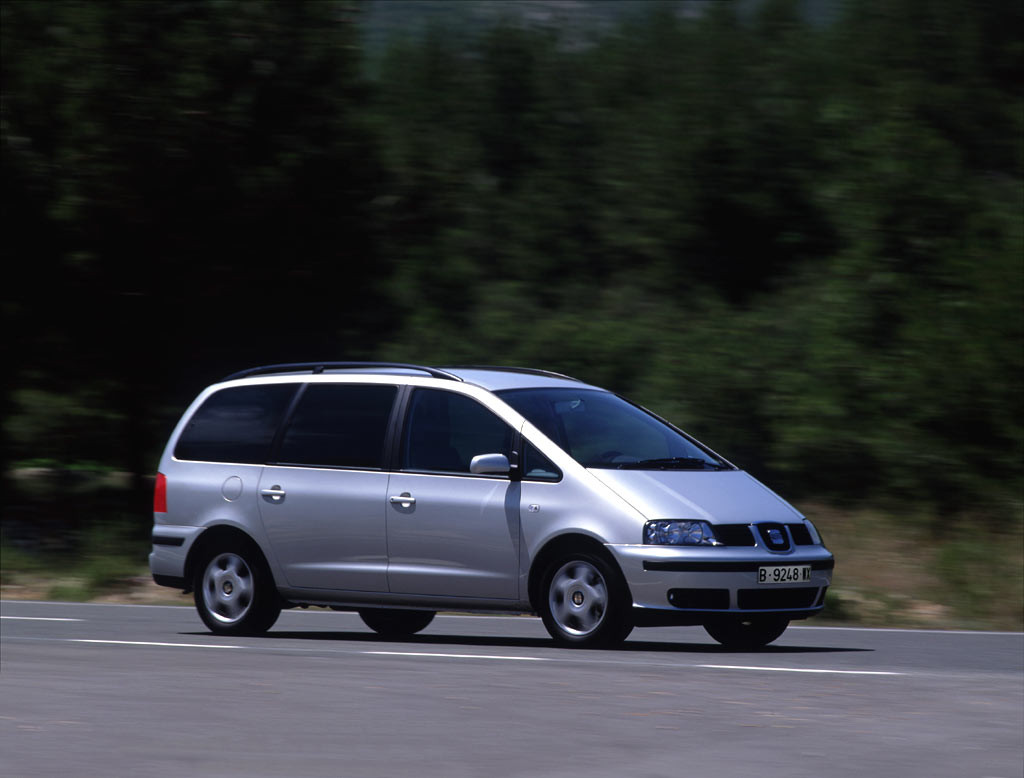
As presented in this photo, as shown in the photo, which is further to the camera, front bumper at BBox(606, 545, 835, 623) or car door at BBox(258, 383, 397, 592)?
car door at BBox(258, 383, 397, 592)

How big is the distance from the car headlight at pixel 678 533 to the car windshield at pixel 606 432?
1.88ft

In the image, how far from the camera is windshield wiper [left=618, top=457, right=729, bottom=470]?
39.4 feet

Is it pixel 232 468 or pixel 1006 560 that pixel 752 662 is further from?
pixel 1006 560

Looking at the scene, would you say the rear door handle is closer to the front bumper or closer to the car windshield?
the car windshield

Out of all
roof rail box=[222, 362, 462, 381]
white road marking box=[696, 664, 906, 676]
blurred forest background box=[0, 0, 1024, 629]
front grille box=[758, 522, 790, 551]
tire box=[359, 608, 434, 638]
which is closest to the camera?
white road marking box=[696, 664, 906, 676]

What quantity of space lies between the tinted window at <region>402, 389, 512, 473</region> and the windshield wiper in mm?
810

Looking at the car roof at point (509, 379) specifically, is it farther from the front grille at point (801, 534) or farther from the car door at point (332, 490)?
the front grille at point (801, 534)

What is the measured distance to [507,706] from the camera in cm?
916

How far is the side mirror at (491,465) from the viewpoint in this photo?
39.0 ft

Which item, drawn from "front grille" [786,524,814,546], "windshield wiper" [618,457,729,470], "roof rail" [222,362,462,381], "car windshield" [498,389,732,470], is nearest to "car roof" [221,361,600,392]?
"roof rail" [222,362,462,381]

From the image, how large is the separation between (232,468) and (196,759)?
5.91 meters

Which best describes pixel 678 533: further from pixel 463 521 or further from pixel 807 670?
pixel 463 521

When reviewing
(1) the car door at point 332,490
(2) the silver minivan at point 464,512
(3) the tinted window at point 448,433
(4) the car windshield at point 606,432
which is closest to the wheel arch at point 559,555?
(2) the silver minivan at point 464,512

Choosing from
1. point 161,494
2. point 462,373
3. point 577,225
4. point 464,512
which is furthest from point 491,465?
point 577,225
